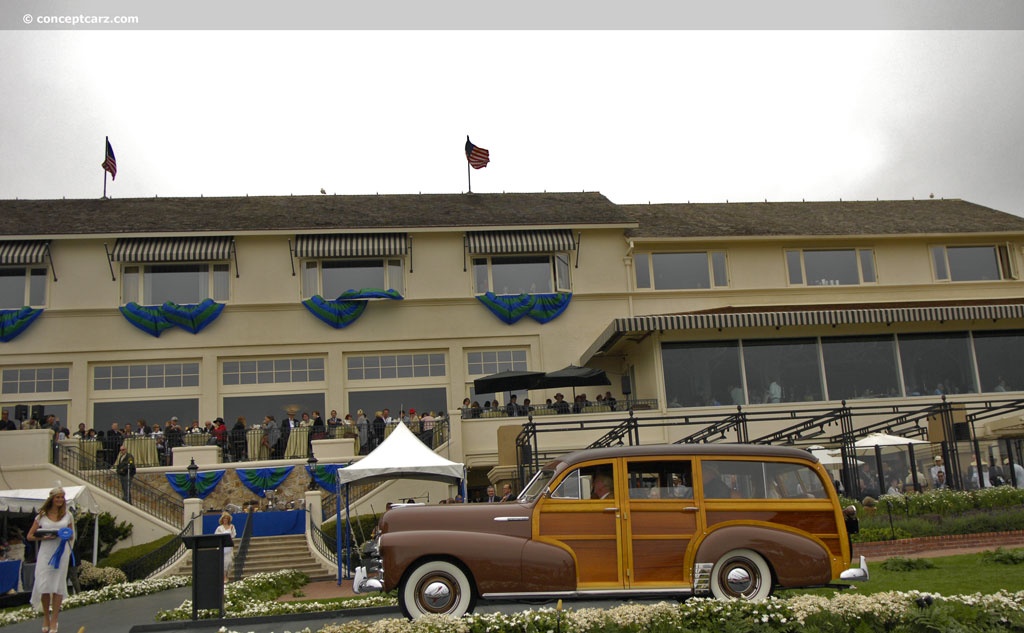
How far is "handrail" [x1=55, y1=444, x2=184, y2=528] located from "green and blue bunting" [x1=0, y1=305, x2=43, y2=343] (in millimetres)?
6245

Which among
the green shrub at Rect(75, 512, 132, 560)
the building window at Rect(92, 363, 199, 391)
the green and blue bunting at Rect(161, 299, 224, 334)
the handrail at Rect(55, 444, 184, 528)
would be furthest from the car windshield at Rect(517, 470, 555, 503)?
the green and blue bunting at Rect(161, 299, 224, 334)

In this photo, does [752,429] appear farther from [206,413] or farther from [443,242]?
[206,413]

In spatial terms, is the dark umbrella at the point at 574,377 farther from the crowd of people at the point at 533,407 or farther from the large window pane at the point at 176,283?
the large window pane at the point at 176,283

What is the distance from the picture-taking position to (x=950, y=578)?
1302 cm

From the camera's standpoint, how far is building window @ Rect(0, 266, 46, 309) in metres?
31.8

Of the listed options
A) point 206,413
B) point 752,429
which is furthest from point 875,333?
point 206,413

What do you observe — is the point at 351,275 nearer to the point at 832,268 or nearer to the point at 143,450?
the point at 143,450

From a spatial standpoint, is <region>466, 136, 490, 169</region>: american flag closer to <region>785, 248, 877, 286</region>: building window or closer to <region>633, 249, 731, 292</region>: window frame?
<region>633, 249, 731, 292</region>: window frame

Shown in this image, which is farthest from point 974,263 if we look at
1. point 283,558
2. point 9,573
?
point 9,573

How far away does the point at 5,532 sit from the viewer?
21422mm

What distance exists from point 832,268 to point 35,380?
26954 mm

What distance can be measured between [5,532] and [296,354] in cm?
1193

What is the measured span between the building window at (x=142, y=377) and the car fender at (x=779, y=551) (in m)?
23.9

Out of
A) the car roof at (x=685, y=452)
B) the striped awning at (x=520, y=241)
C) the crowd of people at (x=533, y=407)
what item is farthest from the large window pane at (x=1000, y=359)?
the car roof at (x=685, y=452)
